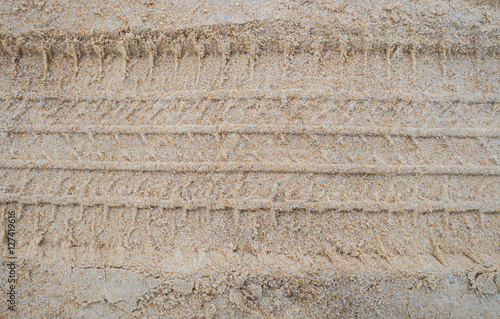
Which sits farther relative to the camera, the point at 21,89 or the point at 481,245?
the point at 21,89

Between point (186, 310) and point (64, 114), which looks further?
point (64, 114)

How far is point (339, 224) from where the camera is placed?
4.12 feet

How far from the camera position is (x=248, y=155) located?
129 cm

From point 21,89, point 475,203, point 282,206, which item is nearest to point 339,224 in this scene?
point 282,206

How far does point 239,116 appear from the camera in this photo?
132 cm

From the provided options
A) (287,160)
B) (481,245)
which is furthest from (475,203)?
(287,160)

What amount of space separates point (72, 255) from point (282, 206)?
0.95m

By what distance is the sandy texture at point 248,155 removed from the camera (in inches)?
47.4

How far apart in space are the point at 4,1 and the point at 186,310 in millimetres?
1647

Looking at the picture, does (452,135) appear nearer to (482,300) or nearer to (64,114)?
(482,300)

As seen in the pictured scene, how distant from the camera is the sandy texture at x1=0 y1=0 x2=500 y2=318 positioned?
3.95 ft

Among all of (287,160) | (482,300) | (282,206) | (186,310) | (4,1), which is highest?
(4,1)

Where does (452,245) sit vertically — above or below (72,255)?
above

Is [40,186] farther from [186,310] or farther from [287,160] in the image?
[287,160]
